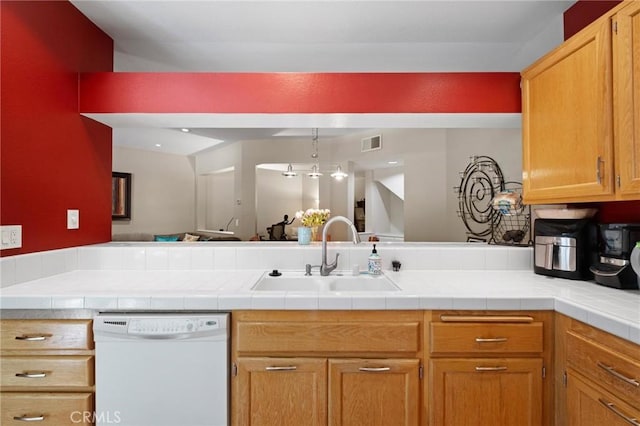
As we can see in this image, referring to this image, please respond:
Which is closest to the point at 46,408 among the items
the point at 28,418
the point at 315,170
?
the point at 28,418

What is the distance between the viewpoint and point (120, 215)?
5.55 m

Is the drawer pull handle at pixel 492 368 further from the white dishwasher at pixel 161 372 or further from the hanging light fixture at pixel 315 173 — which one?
the hanging light fixture at pixel 315 173

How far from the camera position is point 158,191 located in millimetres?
6031

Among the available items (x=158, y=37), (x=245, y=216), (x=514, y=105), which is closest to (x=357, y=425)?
(x=514, y=105)

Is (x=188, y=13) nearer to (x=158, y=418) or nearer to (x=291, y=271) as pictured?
(x=291, y=271)

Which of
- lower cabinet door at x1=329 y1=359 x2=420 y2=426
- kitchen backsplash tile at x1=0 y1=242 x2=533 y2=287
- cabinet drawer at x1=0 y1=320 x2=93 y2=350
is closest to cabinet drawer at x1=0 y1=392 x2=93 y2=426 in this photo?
cabinet drawer at x1=0 y1=320 x2=93 y2=350

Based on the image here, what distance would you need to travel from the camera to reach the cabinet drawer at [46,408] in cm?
116

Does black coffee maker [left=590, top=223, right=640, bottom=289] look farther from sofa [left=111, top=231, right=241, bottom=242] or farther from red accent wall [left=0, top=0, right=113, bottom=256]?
sofa [left=111, top=231, right=241, bottom=242]

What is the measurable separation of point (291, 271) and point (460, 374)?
100 cm

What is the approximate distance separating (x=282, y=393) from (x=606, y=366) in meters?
1.15

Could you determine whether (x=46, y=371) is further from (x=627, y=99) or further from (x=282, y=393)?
(x=627, y=99)

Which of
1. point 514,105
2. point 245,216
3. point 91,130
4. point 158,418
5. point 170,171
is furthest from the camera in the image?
point 170,171

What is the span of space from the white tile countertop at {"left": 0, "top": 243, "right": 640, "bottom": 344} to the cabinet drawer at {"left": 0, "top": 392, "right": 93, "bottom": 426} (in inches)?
13.9

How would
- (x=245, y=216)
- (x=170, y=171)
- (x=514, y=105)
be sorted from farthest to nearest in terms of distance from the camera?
(x=170, y=171), (x=245, y=216), (x=514, y=105)
